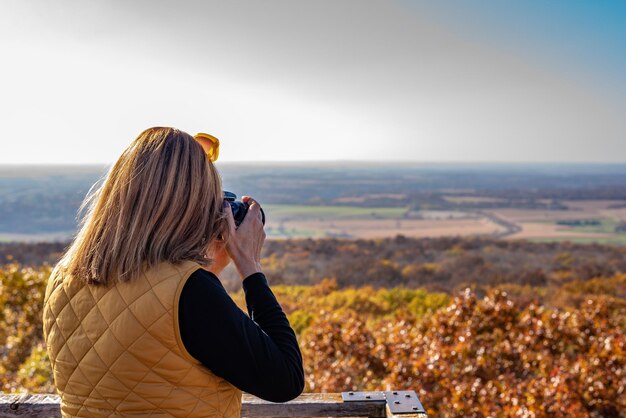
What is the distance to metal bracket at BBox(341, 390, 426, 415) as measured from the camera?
6.19 ft

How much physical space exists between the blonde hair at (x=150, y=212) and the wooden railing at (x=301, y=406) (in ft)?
2.91

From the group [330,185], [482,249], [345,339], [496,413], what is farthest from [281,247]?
[330,185]

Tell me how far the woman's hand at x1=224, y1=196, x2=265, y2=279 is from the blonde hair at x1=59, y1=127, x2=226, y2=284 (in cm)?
10

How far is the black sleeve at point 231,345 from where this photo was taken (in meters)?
A: 1.20

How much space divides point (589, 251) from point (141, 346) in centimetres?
2543

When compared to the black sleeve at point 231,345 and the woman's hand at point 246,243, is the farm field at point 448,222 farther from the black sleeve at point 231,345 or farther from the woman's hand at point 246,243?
the black sleeve at point 231,345

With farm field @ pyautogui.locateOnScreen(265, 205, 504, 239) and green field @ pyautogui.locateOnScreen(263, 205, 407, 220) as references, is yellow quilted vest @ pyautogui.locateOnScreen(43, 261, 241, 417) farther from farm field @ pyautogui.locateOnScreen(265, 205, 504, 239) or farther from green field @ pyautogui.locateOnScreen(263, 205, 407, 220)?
green field @ pyautogui.locateOnScreen(263, 205, 407, 220)

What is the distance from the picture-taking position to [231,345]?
1210mm

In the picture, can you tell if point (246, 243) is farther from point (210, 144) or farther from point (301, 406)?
point (301, 406)

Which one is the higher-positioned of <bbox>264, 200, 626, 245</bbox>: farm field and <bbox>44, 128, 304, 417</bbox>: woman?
<bbox>44, 128, 304, 417</bbox>: woman

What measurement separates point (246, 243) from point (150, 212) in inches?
11.9

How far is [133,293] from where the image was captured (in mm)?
1228

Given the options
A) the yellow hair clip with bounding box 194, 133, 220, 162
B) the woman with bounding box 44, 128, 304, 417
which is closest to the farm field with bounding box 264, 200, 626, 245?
the yellow hair clip with bounding box 194, 133, 220, 162

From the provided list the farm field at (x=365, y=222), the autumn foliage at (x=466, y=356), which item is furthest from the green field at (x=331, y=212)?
the autumn foliage at (x=466, y=356)
